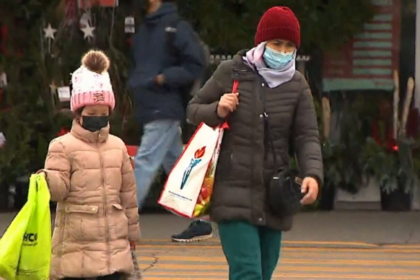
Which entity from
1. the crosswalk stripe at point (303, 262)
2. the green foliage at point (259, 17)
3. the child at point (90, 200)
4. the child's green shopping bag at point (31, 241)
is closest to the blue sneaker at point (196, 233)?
the crosswalk stripe at point (303, 262)

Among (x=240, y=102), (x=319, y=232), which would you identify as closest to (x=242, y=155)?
(x=240, y=102)

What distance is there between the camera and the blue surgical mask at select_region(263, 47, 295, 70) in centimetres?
520

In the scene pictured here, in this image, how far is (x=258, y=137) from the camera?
5.18 metres

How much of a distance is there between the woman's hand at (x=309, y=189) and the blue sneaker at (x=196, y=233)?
10.9 feet

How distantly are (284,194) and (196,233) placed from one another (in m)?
3.33

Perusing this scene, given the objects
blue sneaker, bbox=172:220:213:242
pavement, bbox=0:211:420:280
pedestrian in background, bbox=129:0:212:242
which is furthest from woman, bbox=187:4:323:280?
blue sneaker, bbox=172:220:213:242

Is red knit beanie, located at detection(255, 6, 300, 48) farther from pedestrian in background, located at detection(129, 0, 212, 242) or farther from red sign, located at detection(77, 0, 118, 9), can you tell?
red sign, located at detection(77, 0, 118, 9)

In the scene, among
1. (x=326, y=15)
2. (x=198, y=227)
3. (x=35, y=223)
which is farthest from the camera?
(x=326, y=15)

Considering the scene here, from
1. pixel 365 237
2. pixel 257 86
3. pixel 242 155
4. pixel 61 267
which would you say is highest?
pixel 257 86

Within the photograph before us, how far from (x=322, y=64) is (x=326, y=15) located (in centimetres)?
49

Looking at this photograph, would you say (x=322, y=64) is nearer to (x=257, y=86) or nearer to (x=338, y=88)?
(x=338, y=88)

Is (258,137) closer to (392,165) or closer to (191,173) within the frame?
(191,173)

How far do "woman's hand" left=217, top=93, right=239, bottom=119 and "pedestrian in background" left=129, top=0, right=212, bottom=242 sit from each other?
2877mm

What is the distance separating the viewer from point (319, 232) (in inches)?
354
